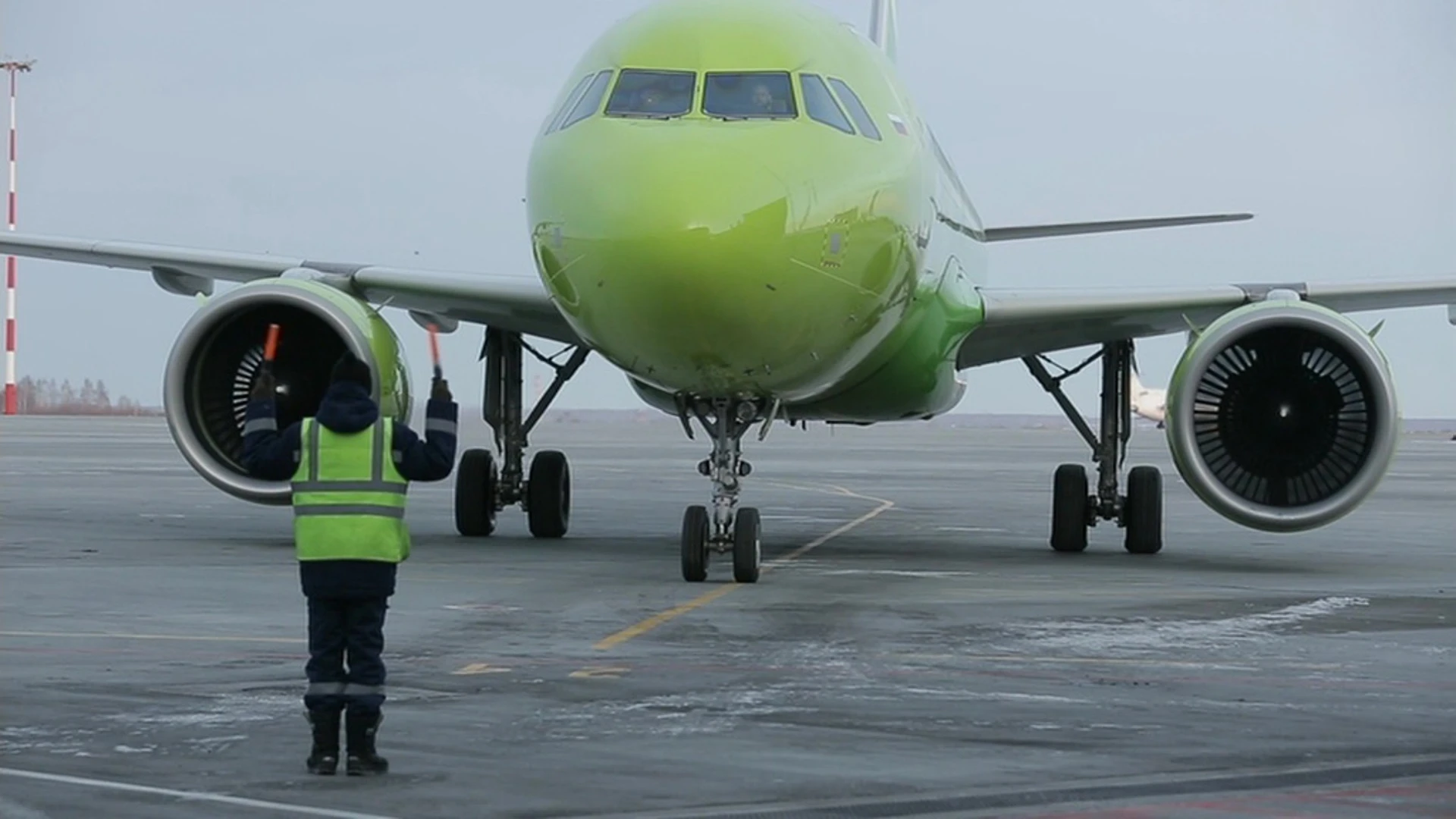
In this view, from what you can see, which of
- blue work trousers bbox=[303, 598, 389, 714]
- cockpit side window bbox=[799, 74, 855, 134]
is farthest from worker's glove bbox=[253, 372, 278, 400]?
cockpit side window bbox=[799, 74, 855, 134]

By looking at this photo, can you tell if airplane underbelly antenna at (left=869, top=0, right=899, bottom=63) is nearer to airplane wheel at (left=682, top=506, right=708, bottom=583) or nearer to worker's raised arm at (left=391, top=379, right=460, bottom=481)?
airplane wheel at (left=682, top=506, right=708, bottom=583)

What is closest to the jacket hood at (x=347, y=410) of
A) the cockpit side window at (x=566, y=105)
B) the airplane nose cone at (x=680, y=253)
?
the airplane nose cone at (x=680, y=253)

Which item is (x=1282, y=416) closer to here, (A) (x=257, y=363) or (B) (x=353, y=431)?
(A) (x=257, y=363)

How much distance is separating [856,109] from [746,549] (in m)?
2.92

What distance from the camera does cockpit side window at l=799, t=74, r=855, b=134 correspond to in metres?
14.2

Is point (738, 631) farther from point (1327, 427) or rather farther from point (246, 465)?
point (1327, 427)

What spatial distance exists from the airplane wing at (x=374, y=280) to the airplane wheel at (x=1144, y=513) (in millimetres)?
4837

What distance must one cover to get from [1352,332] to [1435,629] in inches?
198

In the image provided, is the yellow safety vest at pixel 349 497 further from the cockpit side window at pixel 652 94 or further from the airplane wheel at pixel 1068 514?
the airplane wheel at pixel 1068 514

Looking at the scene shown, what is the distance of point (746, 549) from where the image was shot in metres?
14.4

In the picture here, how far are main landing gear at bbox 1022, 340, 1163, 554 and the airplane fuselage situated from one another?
12.5ft

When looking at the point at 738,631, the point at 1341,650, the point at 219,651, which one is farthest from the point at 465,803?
the point at 1341,650

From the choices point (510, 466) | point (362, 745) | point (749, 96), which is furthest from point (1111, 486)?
point (362, 745)

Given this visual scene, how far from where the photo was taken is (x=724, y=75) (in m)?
14.1
